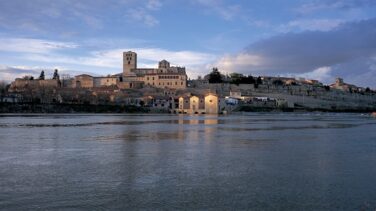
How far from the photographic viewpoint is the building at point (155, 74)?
95.6 meters

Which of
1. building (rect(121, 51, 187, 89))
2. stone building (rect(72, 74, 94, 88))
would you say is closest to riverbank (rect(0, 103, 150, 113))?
building (rect(121, 51, 187, 89))

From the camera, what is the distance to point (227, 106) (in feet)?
267

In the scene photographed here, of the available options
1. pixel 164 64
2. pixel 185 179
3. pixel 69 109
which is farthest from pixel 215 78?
pixel 185 179

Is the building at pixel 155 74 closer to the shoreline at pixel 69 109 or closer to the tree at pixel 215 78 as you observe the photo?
the tree at pixel 215 78

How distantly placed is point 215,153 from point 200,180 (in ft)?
14.7

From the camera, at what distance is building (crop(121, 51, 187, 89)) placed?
314 ft

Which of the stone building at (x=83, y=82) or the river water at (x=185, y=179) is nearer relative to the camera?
the river water at (x=185, y=179)

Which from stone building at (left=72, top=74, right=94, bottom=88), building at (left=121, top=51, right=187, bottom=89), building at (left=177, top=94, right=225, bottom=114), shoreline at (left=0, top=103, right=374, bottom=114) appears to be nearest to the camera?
shoreline at (left=0, top=103, right=374, bottom=114)

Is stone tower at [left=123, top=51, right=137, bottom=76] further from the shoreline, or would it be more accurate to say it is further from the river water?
the river water

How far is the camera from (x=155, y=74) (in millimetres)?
98312

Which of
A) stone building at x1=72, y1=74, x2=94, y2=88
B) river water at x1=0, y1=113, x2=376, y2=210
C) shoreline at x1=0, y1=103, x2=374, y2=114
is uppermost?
stone building at x1=72, y1=74, x2=94, y2=88

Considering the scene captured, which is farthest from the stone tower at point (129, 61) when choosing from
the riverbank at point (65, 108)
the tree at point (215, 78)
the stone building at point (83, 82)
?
the riverbank at point (65, 108)

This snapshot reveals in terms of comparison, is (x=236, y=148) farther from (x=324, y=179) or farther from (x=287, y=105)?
(x=287, y=105)

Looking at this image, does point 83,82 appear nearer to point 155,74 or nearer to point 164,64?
point 155,74
